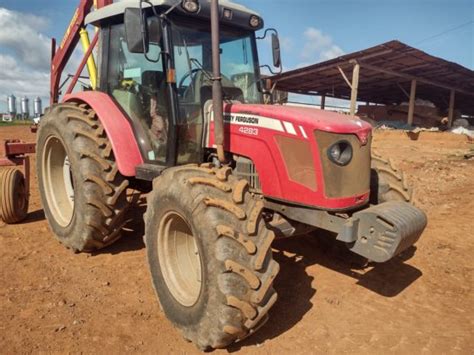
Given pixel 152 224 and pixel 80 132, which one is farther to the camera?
pixel 80 132

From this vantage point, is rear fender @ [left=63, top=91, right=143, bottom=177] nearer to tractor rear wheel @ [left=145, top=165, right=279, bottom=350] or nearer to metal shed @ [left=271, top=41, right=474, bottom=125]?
tractor rear wheel @ [left=145, top=165, right=279, bottom=350]

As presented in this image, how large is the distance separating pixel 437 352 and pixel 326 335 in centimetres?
73

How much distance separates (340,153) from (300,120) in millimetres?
372

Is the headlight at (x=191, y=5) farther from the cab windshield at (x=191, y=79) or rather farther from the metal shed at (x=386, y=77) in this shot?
the metal shed at (x=386, y=77)

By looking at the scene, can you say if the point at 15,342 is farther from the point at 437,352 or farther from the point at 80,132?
the point at 437,352

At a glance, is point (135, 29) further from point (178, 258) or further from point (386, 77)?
point (386, 77)

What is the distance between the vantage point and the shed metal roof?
489 inches

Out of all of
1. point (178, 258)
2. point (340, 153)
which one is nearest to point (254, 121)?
point (340, 153)

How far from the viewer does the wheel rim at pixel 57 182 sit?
4770 mm

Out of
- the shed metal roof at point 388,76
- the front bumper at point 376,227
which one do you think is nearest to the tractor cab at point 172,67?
the front bumper at point 376,227

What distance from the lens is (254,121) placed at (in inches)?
127

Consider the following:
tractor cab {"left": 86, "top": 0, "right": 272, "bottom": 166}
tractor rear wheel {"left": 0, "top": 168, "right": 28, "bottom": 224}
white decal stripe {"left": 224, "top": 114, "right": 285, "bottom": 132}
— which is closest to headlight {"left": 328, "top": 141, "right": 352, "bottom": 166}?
white decal stripe {"left": 224, "top": 114, "right": 285, "bottom": 132}

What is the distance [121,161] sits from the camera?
149 inches

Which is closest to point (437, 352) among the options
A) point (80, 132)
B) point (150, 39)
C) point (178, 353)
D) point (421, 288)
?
point (421, 288)
